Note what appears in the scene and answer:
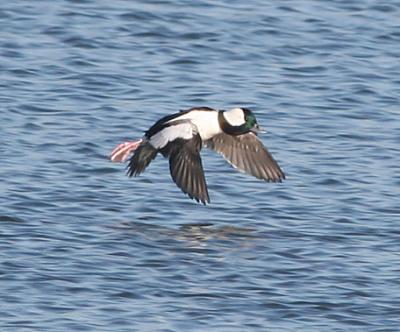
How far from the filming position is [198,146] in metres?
10.2

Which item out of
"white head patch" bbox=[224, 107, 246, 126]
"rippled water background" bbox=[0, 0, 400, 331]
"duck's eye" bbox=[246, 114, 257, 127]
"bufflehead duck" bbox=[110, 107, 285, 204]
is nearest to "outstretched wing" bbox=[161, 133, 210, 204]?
"bufflehead duck" bbox=[110, 107, 285, 204]

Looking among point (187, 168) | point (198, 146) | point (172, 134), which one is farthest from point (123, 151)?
point (187, 168)

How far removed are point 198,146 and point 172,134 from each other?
190 millimetres

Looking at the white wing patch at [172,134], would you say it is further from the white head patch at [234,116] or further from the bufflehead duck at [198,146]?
the white head patch at [234,116]

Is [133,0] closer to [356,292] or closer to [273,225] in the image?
[273,225]

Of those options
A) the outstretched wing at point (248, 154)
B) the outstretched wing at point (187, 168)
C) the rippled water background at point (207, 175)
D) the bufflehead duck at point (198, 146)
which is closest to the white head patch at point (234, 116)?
the bufflehead duck at point (198, 146)

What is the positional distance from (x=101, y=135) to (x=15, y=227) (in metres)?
2.51

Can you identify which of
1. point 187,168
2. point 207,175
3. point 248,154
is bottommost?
point 207,175

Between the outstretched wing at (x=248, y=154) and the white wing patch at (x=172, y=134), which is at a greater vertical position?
the white wing patch at (x=172, y=134)

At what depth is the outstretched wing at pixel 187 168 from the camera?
10.0 metres

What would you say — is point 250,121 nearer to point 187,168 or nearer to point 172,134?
point 172,134

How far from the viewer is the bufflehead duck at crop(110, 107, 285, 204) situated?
1006 centimetres

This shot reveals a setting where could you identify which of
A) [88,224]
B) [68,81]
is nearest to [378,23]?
[68,81]

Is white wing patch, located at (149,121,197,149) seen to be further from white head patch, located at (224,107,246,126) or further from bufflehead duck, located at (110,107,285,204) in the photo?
white head patch, located at (224,107,246,126)
